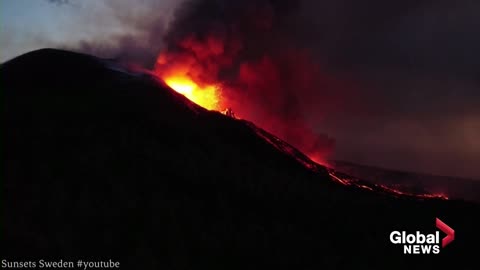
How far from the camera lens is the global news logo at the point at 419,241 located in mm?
36594

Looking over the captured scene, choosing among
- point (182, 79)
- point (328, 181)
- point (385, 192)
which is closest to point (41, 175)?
point (328, 181)

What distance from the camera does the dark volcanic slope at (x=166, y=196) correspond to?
98.9 feet

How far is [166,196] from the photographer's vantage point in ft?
→ 113

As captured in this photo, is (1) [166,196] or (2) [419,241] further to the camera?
(2) [419,241]

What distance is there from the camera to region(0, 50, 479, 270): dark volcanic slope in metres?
30.2

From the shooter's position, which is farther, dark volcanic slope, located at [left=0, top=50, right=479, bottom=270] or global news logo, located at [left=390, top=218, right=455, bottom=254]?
global news logo, located at [left=390, top=218, right=455, bottom=254]

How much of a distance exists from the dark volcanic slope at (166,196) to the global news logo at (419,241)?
0.59 metres

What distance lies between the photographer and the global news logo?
36594 millimetres

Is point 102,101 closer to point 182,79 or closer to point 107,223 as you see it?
point 107,223

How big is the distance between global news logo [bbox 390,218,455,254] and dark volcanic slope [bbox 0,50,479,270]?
23.2 inches

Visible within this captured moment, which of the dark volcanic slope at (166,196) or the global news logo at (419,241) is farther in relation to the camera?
the global news logo at (419,241)

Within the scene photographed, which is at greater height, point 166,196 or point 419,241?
point 166,196

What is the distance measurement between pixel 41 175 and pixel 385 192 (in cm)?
3321

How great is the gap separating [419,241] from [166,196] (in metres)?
19.0
